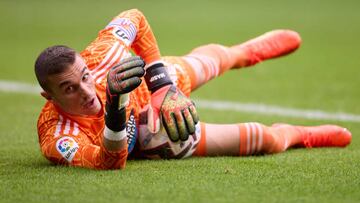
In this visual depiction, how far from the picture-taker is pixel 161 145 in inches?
229

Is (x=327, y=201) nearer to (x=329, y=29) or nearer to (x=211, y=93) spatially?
(x=211, y=93)

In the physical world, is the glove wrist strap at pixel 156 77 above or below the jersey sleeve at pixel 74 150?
above

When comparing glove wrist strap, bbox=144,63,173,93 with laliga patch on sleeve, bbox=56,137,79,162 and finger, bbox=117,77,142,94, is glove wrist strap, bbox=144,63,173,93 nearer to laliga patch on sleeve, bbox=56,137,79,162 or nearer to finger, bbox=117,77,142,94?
laliga patch on sleeve, bbox=56,137,79,162

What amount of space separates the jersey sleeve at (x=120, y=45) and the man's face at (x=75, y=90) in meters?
0.35

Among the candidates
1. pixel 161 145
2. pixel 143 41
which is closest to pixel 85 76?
pixel 161 145

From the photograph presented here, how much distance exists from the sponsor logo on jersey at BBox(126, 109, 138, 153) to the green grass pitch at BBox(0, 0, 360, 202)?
150mm

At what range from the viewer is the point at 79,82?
17.4ft

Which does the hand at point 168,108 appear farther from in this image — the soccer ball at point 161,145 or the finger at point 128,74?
the finger at point 128,74

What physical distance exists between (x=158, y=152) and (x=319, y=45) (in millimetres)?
8745

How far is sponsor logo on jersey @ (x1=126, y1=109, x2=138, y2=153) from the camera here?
5.70 meters

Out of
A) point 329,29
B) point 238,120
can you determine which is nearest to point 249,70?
point 238,120

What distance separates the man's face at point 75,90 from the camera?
17.3ft

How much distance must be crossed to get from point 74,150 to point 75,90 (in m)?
0.38

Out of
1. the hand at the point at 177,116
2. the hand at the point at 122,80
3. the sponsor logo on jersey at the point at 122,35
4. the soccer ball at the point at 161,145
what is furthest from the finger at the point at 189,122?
the sponsor logo on jersey at the point at 122,35
